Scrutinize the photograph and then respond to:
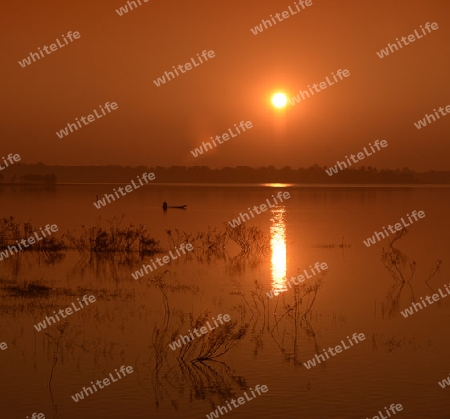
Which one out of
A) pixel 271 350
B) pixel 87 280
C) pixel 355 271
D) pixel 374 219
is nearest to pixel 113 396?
pixel 271 350

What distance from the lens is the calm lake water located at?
1174 centimetres

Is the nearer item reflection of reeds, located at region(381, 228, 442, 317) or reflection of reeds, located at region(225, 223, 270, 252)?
reflection of reeds, located at region(381, 228, 442, 317)

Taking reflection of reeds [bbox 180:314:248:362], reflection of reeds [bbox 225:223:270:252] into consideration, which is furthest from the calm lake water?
reflection of reeds [bbox 225:223:270:252]

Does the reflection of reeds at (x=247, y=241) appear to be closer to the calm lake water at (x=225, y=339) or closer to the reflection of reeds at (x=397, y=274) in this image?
the calm lake water at (x=225, y=339)

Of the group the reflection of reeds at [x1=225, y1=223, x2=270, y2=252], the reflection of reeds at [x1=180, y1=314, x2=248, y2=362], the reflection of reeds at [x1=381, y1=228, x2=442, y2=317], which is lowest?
the reflection of reeds at [x1=180, y1=314, x2=248, y2=362]

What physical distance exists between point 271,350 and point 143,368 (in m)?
2.50

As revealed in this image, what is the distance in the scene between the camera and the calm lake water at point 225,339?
38.5ft

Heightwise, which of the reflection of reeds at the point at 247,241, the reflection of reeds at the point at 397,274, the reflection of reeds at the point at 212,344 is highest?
the reflection of reeds at the point at 247,241

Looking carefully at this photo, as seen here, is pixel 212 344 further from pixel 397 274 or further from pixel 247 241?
pixel 247 241

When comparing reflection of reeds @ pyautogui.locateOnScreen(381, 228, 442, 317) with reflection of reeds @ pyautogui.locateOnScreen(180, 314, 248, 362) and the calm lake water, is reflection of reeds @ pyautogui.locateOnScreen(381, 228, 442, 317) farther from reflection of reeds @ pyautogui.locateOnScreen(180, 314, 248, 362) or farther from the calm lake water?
reflection of reeds @ pyautogui.locateOnScreen(180, 314, 248, 362)

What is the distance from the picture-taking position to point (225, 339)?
14.8m

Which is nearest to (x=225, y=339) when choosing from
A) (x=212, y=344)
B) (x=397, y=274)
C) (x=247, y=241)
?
(x=212, y=344)

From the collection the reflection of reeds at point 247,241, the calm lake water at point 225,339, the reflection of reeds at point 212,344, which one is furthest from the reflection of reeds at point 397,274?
the reflection of reeds at point 247,241

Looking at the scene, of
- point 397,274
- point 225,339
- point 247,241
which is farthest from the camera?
point 247,241
